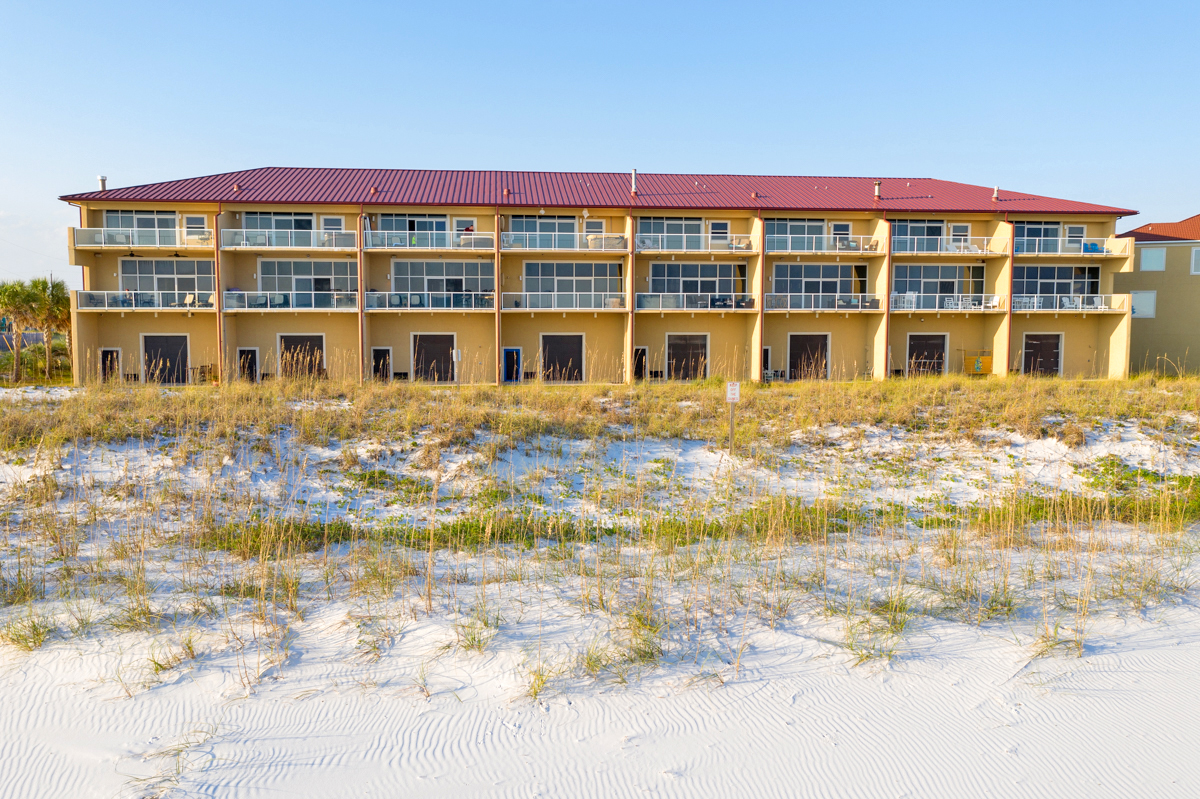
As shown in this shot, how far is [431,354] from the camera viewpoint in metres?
32.4

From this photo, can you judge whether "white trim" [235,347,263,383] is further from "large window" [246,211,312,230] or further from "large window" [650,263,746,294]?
"large window" [650,263,746,294]

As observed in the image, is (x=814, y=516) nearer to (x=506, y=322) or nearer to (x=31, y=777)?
(x=31, y=777)

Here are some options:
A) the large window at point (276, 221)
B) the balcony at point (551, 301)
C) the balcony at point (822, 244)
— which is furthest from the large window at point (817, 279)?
the large window at point (276, 221)

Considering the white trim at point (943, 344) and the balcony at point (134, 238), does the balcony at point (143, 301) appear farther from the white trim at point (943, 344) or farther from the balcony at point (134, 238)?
the white trim at point (943, 344)

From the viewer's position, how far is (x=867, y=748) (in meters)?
4.18

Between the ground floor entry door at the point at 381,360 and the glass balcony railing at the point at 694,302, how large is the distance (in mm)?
12378

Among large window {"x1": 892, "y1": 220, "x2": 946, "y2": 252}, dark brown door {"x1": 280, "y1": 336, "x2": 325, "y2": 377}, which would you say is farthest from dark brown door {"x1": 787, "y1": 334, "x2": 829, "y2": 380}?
dark brown door {"x1": 280, "y1": 336, "x2": 325, "y2": 377}

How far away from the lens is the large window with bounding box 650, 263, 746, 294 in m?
33.1

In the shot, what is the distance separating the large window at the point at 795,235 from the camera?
31734mm

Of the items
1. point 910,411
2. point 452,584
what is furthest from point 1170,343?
point 452,584

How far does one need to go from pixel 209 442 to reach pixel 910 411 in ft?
47.9

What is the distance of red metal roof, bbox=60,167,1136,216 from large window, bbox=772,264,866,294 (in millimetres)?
2981

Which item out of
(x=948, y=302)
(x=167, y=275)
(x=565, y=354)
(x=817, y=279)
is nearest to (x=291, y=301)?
(x=167, y=275)

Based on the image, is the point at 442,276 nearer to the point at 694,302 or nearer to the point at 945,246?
the point at 694,302
